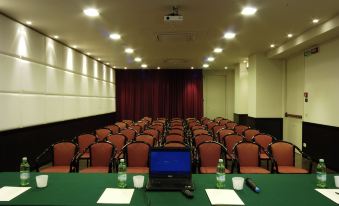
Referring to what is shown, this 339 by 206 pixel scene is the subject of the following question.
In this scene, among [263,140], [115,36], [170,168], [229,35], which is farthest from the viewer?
[115,36]

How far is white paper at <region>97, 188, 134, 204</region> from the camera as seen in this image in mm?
2529

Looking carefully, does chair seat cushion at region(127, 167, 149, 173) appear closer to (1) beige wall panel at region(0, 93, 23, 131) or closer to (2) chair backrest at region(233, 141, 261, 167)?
(2) chair backrest at region(233, 141, 261, 167)

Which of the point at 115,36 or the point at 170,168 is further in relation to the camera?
the point at 115,36

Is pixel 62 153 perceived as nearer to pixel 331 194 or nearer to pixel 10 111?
pixel 10 111

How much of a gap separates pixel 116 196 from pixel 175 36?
645 centimetres

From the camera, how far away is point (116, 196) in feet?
8.70

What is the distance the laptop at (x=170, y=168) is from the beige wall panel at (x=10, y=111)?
459cm

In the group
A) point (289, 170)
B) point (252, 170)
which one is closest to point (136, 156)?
point (252, 170)

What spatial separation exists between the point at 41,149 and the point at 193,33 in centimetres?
498

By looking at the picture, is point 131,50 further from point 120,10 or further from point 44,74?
point 120,10

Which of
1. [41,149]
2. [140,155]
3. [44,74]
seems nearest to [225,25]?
[140,155]

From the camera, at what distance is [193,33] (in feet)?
26.8

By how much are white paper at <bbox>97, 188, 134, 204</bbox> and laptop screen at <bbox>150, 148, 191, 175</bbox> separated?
34cm

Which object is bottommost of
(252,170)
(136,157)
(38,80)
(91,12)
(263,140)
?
(252,170)
